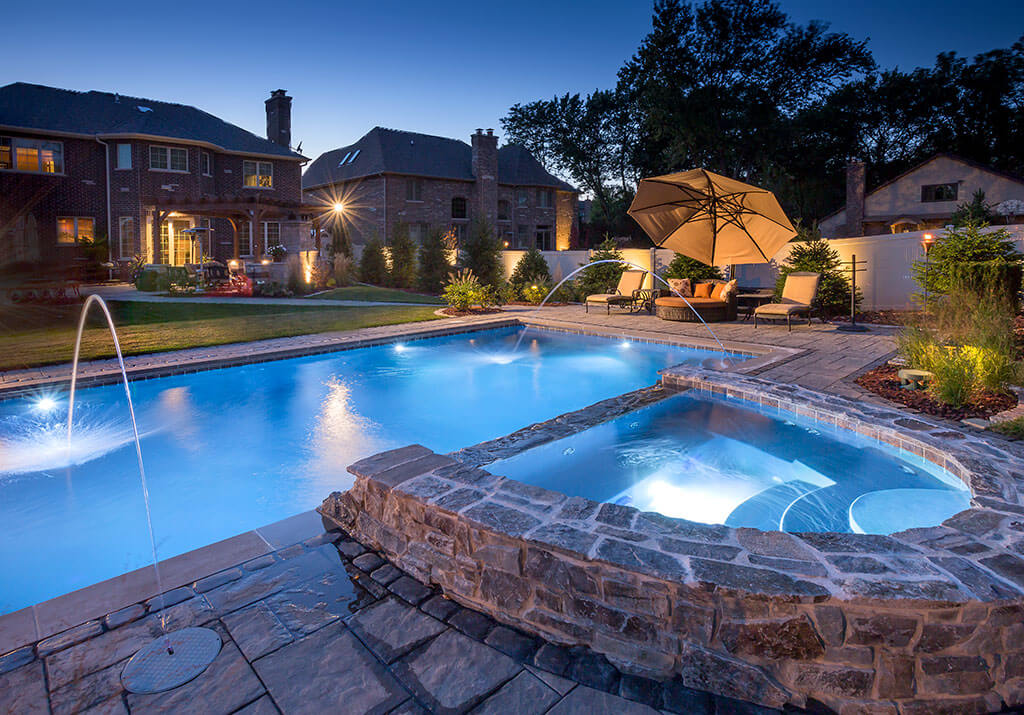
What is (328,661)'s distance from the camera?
230cm

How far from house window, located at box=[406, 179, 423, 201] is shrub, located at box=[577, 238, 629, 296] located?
1673 cm

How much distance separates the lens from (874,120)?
37.8 metres

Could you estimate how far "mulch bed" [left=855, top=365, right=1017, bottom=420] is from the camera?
5.51m

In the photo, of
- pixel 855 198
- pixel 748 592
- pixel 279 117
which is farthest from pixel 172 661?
pixel 855 198

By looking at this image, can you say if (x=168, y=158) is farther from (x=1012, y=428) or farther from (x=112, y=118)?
(x=1012, y=428)

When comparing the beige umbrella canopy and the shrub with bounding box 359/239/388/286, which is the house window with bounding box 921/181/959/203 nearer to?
the beige umbrella canopy

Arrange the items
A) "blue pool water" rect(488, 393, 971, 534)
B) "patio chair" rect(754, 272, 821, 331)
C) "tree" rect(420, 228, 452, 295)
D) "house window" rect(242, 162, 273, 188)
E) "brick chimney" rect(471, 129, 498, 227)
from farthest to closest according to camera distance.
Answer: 1. "brick chimney" rect(471, 129, 498, 227)
2. "house window" rect(242, 162, 273, 188)
3. "tree" rect(420, 228, 452, 295)
4. "patio chair" rect(754, 272, 821, 331)
5. "blue pool water" rect(488, 393, 971, 534)

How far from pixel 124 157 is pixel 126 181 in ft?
2.96

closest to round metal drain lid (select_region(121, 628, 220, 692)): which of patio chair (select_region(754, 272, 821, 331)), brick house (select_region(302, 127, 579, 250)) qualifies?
patio chair (select_region(754, 272, 821, 331))

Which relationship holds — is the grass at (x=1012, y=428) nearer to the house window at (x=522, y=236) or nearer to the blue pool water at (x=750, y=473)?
the blue pool water at (x=750, y=473)

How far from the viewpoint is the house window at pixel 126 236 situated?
23109 millimetres

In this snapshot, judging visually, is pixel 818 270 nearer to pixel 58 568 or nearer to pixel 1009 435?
pixel 1009 435

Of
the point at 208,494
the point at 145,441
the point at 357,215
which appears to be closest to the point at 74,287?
the point at 145,441

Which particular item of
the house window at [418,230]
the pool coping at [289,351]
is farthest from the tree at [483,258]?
the house window at [418,230]
